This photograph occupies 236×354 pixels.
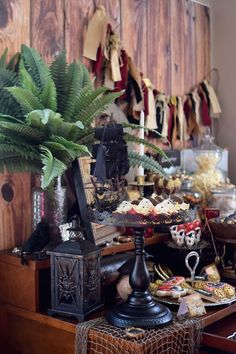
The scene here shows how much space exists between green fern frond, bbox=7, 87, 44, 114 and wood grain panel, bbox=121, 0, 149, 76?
0.78 meters

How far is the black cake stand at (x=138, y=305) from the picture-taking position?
1331 mm

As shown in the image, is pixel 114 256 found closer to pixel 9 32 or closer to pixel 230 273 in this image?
pixel 230 273

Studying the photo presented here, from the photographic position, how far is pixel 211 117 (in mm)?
2809

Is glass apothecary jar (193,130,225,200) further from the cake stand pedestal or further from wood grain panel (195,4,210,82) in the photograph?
the cake stand pedestal

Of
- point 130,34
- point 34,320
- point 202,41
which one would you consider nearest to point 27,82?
point 34,320

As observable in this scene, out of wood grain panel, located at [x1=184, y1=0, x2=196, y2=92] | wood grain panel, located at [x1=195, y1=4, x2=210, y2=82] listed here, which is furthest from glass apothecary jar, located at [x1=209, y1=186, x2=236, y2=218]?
wood grain panel, located at [x1=195, y1=4, x2=210, y2=82]

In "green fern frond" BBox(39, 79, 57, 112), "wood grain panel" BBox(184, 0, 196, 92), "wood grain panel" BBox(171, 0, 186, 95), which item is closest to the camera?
"green fern frond" BBox(39, 79, 57, 112)

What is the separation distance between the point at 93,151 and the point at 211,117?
1.39 meters

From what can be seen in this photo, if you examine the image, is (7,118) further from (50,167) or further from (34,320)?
(34,320)

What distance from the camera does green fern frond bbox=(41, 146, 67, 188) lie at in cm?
140

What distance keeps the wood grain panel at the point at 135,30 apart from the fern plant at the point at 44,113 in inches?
22.2

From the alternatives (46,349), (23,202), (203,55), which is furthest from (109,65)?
(46,349)

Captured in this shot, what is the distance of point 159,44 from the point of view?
2.43m

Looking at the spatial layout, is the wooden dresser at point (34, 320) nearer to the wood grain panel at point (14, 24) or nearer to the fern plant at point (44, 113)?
the fern plant at point (44, 113)
